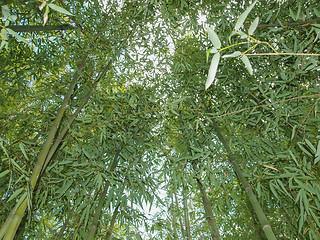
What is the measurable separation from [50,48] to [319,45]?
2543mm

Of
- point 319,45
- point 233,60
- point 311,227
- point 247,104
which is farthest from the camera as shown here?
point 233,60

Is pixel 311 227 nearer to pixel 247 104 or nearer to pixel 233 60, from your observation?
pixel 247 104

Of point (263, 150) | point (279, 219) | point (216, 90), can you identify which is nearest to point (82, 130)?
point (216, 90)

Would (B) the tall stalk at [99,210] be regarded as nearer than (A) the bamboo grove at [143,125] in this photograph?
Yes

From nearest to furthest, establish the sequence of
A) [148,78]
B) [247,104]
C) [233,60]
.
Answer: [247,104], [233,60], [148,78]

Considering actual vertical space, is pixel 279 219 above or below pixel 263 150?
below

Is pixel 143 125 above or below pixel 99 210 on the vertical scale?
above

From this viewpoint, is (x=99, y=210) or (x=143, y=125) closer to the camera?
(x=99, y=210)

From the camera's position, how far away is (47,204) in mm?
1997

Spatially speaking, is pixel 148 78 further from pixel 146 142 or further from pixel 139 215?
pixel 139 215

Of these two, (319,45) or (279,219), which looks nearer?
(319,45)

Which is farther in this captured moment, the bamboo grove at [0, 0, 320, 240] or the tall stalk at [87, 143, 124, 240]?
the bamboo grove at [0, 0, 320, 240]

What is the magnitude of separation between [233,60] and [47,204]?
2238 millimetres

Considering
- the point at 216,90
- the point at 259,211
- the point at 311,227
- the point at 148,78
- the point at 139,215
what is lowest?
the point at 311,227
